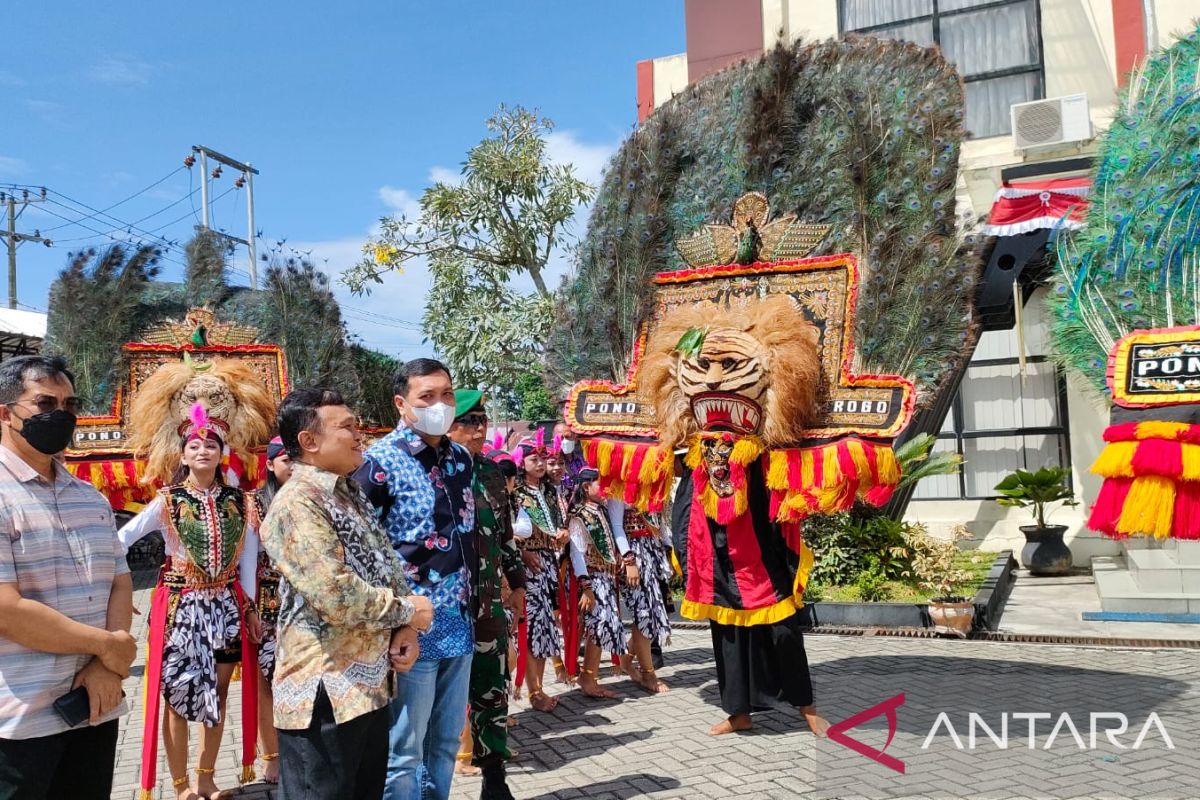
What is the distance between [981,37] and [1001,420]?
5.13 metres

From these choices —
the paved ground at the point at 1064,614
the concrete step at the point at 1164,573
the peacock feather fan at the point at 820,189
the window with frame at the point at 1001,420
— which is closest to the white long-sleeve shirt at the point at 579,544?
the peacock feather fan at the point at 820,189

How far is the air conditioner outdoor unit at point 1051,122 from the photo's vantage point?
1089 centimetres

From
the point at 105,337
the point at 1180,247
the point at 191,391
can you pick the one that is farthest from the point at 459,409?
the point at 105,337

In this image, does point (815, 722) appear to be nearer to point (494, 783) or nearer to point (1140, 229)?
point (494, 783)

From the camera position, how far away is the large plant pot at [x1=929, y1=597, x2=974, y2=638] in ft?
25.2

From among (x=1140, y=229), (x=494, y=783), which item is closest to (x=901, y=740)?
(x=494, y=783)

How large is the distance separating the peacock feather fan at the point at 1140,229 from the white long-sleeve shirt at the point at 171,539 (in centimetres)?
408

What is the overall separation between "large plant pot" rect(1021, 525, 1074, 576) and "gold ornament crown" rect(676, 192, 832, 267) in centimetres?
745

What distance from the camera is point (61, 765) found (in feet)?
8.38

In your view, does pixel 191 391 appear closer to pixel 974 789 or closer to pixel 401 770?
pixel 401 770

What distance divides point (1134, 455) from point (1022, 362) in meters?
3.53

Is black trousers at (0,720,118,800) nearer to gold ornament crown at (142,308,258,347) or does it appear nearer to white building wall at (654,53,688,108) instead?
gold ornament crown at (142,308,258,347)

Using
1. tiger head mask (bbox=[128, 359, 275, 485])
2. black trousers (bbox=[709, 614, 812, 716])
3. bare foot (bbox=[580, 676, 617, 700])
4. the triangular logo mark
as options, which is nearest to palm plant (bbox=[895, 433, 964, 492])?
the triangular logo mark

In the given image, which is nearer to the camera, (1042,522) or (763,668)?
(763,668)
